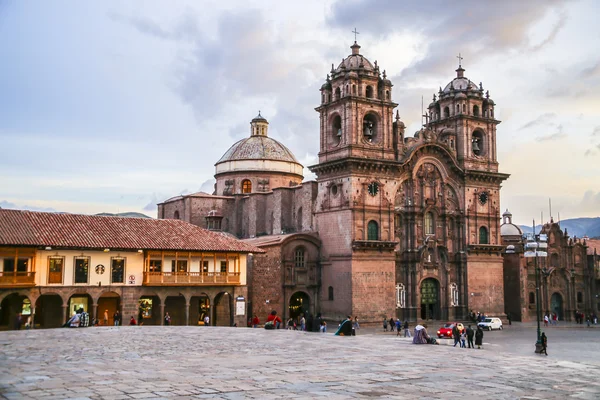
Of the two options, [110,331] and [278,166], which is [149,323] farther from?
[278,166]

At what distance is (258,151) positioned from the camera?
6500 cm

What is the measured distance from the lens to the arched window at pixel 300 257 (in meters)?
50.0

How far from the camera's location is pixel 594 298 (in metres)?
65.2

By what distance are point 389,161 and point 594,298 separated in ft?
95.7

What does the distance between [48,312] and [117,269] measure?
15.7 ft

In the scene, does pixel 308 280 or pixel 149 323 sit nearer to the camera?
pixel 149 323

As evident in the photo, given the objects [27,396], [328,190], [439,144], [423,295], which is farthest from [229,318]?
[27,396]

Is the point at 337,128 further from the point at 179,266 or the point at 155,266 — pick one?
the point at 155,266

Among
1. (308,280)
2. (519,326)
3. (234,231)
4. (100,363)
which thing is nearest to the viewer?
(100,363)

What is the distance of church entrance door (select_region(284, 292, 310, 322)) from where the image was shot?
165 feet

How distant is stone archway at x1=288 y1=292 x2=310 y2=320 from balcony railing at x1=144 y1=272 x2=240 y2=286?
8.17 m

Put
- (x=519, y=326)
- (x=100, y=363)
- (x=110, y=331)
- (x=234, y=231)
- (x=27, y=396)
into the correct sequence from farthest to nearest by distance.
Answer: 1. (x=234, y=231)
2. (x=519, y=326)
3. (x=110, y=331)
4. (x=100, y=363)
5. (x=27, y=396)

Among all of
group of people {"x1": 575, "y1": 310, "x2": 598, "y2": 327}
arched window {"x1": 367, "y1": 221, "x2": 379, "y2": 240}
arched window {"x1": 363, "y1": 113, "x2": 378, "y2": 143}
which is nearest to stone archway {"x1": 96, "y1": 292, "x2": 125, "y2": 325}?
arched window {"x1": 367, "y1": 221, "x2": 379, "y2": 240}

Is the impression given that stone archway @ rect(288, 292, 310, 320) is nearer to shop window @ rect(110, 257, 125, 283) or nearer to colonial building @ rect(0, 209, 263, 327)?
colonial building @ rect(0, 209, 263, 327)
